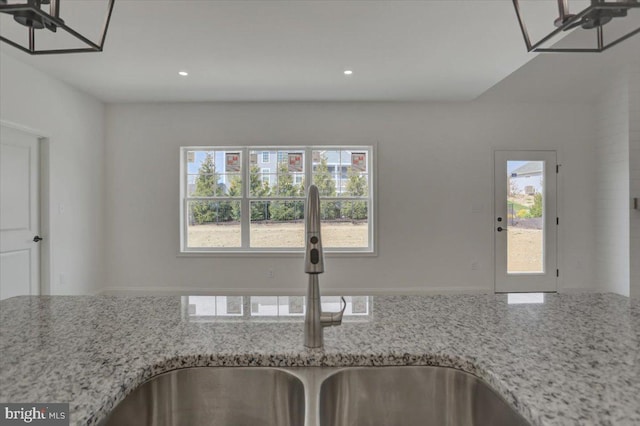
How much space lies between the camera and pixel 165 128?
447cm

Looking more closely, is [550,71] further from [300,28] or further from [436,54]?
[300,28]

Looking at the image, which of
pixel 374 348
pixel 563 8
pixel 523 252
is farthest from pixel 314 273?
pixel 523 252

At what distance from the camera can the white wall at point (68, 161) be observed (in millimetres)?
3143

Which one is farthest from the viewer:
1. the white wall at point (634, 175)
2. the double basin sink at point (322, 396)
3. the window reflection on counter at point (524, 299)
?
the white wall at point (634, 175)

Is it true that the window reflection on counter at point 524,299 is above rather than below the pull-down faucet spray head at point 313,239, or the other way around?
below

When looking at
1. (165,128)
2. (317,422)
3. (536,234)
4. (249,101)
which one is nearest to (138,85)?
(165,128)

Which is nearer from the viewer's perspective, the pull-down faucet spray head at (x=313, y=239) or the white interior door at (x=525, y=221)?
the pull-down faucet spray head at (x=313, y=239)

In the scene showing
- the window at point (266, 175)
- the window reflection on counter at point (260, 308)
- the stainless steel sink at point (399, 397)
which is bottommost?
the stainless steel sink at point (399, 397)

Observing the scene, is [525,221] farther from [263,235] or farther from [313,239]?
[313,239]

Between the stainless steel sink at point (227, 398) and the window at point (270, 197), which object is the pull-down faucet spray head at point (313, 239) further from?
the window at point (270, 197)

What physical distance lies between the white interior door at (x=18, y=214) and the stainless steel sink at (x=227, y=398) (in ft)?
11.4

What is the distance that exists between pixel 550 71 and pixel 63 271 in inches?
247

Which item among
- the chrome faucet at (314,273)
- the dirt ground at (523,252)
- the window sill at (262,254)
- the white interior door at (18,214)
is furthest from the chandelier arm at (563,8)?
the dirt ground at (523,252)

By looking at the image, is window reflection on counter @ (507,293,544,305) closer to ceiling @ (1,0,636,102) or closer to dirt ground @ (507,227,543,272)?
ceiling @ (1,0,636,102)
